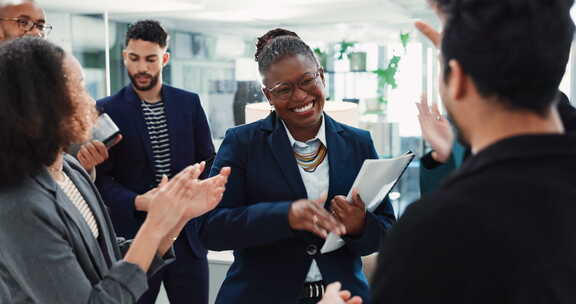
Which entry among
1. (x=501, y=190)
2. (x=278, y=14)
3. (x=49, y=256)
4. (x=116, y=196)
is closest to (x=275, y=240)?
(x=49, y=256)

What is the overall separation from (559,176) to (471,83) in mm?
151

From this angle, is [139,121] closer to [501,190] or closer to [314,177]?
[314,177]

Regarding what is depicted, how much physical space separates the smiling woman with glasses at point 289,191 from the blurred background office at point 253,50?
12.2 feet

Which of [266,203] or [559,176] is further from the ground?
[559,176]

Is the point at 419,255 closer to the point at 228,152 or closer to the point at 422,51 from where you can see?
the point at 228,152

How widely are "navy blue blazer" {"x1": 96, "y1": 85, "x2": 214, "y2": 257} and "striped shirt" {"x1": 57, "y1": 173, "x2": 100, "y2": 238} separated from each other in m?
1.09

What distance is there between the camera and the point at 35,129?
131cm

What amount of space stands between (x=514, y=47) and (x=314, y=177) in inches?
40.8

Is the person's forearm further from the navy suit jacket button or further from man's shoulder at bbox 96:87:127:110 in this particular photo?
man's shoulder at bbox 96:87:127:110

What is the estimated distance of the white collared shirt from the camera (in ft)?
5.54

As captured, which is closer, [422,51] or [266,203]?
[266,203]

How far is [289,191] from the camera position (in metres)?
1.67

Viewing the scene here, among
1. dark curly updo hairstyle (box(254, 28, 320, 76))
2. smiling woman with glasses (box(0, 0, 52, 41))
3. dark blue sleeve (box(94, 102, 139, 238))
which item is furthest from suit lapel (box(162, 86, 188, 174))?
dark curly updo hairstyle (box(254, 28, 320, 76))

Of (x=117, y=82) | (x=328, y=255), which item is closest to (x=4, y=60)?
(x=328, y=255)
